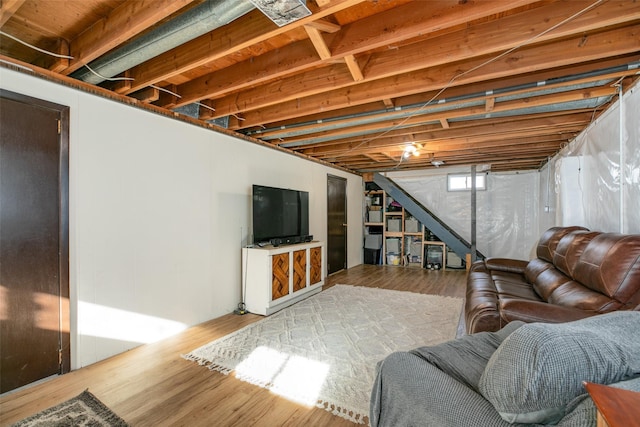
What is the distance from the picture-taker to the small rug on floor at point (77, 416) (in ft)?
5.44

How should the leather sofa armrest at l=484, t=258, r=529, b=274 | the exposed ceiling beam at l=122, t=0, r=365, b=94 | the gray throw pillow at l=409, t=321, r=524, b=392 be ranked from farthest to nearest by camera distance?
the leather sofa armrest at l=484, t=258, r=529, b=274 → the exposed ceiling beam at l=122, t=0, r=365, b=94 → the gray throw pillow at l=409, t=321, r=524, b=392

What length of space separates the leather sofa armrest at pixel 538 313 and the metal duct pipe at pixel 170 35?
2220 mm

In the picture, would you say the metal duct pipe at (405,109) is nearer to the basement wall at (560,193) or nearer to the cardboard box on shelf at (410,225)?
the basement wall at (560,193)

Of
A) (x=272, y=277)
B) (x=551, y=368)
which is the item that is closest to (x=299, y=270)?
(x=272, y=277)

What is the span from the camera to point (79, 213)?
7.39 ft

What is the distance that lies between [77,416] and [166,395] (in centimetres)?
47

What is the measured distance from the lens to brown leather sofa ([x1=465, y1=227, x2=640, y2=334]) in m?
1.65

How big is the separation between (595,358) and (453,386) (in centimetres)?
40

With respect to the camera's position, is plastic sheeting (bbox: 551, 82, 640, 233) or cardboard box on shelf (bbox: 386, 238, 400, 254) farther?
cardboard box on shelf (bbox: 386, 238, 400, 254)

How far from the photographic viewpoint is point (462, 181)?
21.4 ft

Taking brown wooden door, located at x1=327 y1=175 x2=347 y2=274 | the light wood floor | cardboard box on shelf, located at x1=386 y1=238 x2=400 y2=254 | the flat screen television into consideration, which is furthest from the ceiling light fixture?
the light wood floor

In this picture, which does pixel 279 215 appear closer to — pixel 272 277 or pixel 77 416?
pixel 272 277

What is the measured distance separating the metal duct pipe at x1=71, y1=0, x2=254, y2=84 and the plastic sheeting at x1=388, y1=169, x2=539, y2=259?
19.3 ft

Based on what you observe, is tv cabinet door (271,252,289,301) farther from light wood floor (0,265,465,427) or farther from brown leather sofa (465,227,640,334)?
brown leather sofa (465,227,640,334)
